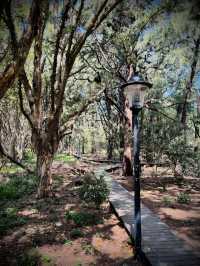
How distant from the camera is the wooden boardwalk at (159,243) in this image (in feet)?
18.0

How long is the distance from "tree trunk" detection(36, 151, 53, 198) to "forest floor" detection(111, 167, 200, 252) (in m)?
3.47

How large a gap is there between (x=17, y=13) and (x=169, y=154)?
30.0ft

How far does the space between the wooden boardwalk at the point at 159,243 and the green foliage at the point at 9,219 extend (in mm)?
2791

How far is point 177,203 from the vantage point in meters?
10.5

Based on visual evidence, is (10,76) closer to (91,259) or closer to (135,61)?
(91,259)

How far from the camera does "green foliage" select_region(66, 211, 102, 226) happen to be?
326 inches

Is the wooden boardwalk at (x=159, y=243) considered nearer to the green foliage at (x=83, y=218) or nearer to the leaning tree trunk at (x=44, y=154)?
the green foliage at (x=83, y=218)

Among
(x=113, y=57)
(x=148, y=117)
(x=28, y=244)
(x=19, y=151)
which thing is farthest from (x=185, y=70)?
(x=28, y=244)

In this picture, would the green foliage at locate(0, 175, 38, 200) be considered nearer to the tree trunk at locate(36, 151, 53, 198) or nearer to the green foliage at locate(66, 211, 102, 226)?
the tree trunk at locate(36, 151, 53, 198)

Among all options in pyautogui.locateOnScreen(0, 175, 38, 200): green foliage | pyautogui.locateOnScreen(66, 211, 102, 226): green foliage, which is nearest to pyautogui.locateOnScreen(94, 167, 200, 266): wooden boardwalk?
pyautogui.locateOnScreen(66, 211, 102, 226): green foliage

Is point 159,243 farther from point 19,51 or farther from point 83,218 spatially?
point 19,51

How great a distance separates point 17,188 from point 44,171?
344 cm

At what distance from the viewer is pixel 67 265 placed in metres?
5.87

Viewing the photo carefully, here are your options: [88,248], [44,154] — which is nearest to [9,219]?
[44,154]
